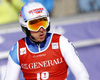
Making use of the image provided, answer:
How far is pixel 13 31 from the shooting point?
15.3 ft

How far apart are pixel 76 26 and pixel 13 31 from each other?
118 centimetres

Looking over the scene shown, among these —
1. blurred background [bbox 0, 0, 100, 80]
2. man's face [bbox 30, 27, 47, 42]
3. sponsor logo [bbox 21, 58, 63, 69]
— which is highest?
man's face [bbox 30, 27, 47, 42]

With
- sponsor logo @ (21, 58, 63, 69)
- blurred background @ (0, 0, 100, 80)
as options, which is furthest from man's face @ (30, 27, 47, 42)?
blurred background @ (0, 0, 100, 80)

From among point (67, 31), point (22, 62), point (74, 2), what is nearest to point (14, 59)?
point (22, 62)

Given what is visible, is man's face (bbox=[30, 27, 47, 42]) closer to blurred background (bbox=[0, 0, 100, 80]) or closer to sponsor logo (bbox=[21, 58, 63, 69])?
sponsor logo (bbox=[21, 58, 63, 69])

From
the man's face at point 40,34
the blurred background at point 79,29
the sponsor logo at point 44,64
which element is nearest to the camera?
the man's face at point 40,34

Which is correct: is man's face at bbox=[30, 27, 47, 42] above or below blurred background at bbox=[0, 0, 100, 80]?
above

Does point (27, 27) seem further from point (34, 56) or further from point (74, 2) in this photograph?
point (74, 2)

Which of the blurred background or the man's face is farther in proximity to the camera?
the blurred background

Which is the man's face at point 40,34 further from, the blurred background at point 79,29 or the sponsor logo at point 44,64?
the blurred background at point 79,29

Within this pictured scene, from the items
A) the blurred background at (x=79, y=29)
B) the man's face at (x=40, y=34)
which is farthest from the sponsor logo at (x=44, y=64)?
the blurred background at (x=79, y=29)

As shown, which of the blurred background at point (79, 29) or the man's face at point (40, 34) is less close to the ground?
the man's face at point (40, 34)

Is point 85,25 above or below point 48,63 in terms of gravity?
below

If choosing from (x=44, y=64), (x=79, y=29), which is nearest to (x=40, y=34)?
(x=44, y=64)
